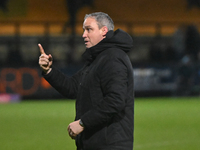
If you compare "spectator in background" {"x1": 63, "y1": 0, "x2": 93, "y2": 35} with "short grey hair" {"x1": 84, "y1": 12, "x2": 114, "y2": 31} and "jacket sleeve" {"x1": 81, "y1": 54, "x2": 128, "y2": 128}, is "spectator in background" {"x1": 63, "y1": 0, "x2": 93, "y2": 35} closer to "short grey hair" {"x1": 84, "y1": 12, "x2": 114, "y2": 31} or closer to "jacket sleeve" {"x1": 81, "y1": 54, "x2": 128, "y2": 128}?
"short grey hair" {"x1": 84, "y1": 12, "x2": 114, "y2": 31}

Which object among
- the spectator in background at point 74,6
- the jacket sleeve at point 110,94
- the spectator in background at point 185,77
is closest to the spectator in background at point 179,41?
the spectator in background at point 185,77

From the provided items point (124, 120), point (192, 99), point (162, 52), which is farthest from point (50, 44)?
point (124, 120)

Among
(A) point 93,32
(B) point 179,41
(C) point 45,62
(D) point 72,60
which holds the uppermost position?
(A) point 93,32

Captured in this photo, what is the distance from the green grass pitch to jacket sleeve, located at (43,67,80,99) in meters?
4.04

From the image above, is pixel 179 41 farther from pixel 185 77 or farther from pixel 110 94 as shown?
pixel 110 94

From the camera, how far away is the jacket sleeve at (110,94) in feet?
11.7

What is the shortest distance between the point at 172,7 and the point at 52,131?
1592cm

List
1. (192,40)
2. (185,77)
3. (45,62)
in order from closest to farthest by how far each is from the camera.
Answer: (45,62) < (185,77) < (192,40)

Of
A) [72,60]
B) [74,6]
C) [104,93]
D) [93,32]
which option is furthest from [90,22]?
[74,6]

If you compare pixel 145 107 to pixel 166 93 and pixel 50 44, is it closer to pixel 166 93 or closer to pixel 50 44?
pixel 166 93

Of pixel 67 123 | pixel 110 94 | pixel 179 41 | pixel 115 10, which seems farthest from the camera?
pixel 115 10

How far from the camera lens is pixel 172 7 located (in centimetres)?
2470

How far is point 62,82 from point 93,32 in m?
0.71

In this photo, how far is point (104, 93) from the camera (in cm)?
367
